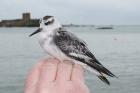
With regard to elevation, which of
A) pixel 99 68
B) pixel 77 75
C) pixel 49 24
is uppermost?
pixel 77 75

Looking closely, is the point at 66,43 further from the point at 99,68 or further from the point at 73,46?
the point at 99,68

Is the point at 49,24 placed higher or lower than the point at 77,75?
lower

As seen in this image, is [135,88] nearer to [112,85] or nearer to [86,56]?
[112,85]

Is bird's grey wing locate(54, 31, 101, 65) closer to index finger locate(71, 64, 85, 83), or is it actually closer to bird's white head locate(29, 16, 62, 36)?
bird's white head locate(29, 16, 62, 36)

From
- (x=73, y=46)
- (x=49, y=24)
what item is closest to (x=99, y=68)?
(x=73, y=46)

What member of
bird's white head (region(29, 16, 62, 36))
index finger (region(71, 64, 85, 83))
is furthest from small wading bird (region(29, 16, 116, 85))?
index finger (region(71, 64, 85, 83))

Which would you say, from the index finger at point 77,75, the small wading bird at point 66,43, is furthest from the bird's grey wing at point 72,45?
the index finger at point 77,75

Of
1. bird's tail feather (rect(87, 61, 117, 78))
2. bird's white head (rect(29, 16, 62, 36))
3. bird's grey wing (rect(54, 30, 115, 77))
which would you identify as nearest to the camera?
bird's tail feather (rect(87, 61, 117, 78))

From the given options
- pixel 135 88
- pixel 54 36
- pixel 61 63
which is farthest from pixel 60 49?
pixel 135 88
